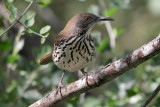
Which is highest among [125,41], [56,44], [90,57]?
[125,41]

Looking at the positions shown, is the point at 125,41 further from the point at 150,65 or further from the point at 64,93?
the point at 64,93

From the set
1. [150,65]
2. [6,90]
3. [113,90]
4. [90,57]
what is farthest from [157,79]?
[6,90]

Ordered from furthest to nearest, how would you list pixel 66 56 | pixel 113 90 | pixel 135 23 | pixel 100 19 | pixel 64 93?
1. pixel 135 23
2. pixel 113 90
3. pixel 100 19
4. pixel 66 56
5. pixel 64 93

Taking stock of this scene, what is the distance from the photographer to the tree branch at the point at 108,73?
2.71 m

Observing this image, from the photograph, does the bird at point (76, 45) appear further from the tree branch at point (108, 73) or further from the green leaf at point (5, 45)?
the green leaf at point (5, 45)

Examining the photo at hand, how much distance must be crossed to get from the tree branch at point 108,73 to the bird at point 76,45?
29 centimetres

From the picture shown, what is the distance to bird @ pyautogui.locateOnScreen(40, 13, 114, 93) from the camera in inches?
151

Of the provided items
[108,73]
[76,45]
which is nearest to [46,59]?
[76,45]

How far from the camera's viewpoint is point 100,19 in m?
4.12

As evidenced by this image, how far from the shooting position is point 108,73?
9.78 ft

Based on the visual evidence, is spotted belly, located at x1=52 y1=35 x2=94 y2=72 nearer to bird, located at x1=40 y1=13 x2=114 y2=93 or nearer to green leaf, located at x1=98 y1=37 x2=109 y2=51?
bird, located at x1=40 y1=13 x2=114 y2=93

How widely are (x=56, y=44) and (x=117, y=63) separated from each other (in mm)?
1270

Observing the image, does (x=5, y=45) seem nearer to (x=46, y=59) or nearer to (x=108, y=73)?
(x=46, y=59)

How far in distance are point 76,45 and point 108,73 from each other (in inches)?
37.0
